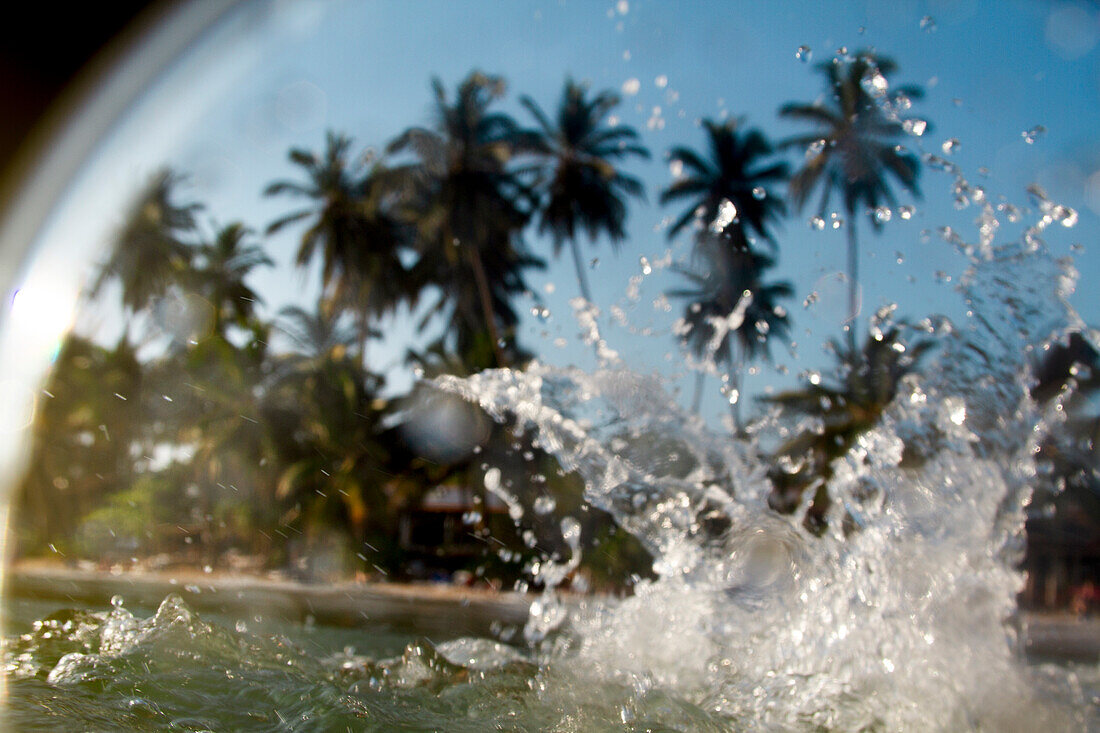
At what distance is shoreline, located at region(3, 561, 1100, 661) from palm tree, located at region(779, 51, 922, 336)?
368 centimetres

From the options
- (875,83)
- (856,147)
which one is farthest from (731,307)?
(875,83)

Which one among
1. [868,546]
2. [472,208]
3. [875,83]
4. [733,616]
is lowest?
[733,616]

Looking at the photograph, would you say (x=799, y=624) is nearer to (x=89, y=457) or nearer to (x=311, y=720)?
(x=311, y=720)

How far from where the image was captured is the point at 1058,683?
496 cm

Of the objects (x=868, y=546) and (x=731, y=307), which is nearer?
(x=868, y=546)

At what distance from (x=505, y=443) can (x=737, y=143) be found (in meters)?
8.81

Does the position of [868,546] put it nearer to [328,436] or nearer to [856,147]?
[856,147]

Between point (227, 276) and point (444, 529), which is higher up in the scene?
point (227, 276)

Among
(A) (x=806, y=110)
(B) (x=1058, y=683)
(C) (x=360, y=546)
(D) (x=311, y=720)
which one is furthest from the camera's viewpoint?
(C) (x=360, y=546)

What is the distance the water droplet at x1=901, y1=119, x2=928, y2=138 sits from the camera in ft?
14.5

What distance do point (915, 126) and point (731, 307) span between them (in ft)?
15.7

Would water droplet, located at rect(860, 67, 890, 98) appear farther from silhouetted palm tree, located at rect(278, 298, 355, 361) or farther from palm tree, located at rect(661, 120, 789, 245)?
silhouetted palm tree, located at rect(278, 298, 355, 361)

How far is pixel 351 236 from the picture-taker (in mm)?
23953

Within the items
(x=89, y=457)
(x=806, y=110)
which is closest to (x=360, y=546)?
(x=89, y=457)
